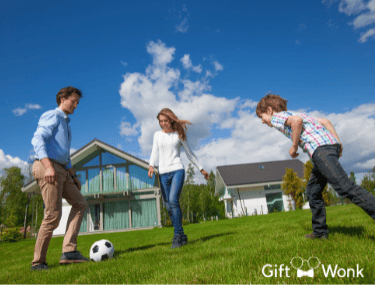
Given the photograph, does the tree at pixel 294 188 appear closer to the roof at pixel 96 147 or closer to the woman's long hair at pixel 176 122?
the roof at pixel 96 147

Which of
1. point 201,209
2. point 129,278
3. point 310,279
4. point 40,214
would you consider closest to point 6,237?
point 129,278

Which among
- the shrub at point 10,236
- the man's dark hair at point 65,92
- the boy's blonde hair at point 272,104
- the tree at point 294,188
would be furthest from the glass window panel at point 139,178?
the boy's blonde hair at point 272,104

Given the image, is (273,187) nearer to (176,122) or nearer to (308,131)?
(176,122)

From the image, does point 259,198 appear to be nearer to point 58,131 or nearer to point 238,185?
point 238,185

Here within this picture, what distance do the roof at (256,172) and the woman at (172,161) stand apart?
74.8 feet

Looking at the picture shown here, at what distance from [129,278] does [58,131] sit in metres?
2.62

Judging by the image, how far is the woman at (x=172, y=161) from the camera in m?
4.62

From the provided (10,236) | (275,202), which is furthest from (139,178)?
(275,202)

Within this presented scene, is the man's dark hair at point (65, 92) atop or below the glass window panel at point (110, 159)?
below

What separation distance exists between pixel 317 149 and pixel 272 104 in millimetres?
892

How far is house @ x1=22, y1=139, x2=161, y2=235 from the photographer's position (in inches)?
770

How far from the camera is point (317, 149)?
116 inches

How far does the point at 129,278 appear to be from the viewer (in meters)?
2.46

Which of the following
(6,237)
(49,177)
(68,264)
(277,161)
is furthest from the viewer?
(277,161)
